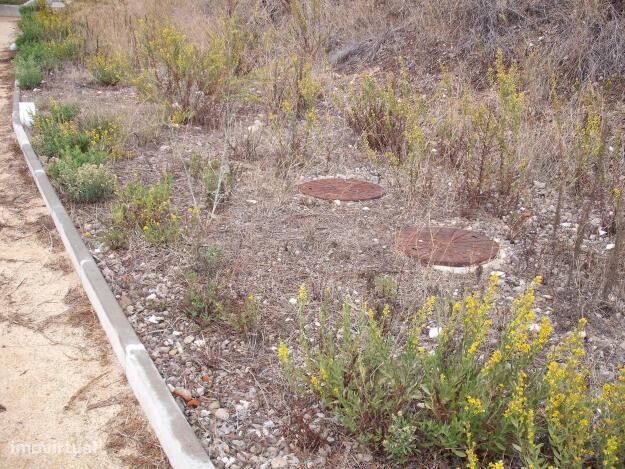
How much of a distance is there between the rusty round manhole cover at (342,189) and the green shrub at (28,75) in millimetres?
5861

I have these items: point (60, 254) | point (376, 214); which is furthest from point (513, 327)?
point (60, 254)

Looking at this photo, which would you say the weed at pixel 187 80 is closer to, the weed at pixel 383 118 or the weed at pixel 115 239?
the weed at pixel 383 118

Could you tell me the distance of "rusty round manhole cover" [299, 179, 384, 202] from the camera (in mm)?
5449

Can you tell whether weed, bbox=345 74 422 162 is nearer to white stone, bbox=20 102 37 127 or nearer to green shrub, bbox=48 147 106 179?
green shrub, bbox=48 147 106 179

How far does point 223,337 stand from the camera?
3666 millimetres

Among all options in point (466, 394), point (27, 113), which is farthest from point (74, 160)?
point (466, 394)

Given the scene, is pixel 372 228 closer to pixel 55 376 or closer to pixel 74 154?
pixel 55 376

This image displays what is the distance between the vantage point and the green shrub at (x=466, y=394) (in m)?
2.47

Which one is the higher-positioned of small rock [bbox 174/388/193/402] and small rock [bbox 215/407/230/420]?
small rock [bbox 174/388/193/402]

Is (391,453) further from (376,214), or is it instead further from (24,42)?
(24,42)

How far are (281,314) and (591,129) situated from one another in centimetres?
320

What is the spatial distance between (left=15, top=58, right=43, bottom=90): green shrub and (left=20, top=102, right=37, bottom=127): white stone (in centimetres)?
168

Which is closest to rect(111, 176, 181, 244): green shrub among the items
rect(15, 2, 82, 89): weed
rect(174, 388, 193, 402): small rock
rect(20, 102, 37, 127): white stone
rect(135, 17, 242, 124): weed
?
rect(174, 388, 193, 402): small rock

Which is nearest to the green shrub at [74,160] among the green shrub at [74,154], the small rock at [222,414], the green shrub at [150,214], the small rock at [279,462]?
the green shrub at [74,154]
